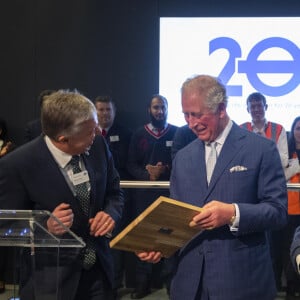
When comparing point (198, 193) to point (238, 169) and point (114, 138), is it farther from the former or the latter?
point (114, 138)

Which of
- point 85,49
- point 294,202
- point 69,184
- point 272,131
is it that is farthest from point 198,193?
point 85,49

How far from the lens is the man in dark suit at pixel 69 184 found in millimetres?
1824

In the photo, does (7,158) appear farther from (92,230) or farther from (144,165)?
(144,165)

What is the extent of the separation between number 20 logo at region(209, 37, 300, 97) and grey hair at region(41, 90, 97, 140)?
349cm

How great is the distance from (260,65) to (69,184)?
12.1 ft

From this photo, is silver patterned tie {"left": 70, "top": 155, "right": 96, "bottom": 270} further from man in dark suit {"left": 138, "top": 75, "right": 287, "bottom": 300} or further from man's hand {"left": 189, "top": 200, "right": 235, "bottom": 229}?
man's hand {"left": 189, "top": 200, "right": 235, "bottom": 229}

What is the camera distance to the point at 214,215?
5.65ft

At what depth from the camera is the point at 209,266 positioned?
1.90 m

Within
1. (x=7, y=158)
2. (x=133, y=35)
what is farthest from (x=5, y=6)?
(x=7, y=158)

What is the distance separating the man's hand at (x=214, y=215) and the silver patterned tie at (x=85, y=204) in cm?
46

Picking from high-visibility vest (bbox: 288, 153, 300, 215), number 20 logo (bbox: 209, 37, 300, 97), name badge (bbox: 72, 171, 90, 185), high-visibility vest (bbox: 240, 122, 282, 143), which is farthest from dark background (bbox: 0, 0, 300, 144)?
name badge (bbox: 72, 171, 90, 185)

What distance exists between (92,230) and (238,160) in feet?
2.13

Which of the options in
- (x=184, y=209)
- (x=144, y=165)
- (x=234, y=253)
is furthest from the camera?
(x=144, y=165)

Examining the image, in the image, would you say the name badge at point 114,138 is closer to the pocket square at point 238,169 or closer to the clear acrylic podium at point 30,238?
the pocket square at point 238,169
